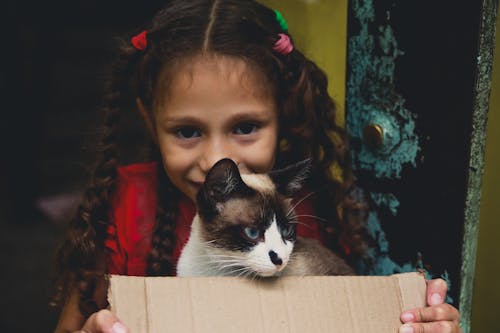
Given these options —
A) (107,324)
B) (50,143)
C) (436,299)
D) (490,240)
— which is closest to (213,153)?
(107,324)

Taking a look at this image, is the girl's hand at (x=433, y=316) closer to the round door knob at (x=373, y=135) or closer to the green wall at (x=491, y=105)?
the round door knob at (x=373, y=135)

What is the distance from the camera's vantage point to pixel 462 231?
1.30 metres

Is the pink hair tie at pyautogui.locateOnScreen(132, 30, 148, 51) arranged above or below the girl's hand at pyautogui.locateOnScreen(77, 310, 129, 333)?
above

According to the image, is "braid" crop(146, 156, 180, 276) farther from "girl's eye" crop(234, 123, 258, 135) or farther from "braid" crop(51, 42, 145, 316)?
"girl's eye" crop(234, 123, 258, 135)

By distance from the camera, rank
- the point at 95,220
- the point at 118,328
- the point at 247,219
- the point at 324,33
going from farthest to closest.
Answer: the point at 324,33 → the point at 95,220 → the point at 247,219 → the point at 118,328

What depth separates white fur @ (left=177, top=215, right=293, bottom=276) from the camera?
3.63 ft

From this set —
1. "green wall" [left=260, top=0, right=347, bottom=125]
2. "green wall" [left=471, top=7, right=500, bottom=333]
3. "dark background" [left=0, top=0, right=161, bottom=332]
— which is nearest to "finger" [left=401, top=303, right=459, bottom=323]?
"green wall" [left=471, top=7, right=500, bottom=333]

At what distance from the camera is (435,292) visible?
1.16 metres

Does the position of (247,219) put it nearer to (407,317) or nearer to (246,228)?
(246,228)

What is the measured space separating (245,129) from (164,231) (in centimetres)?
41

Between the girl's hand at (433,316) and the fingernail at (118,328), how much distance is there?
0.55 meters

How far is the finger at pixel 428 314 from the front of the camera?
3.59 ft

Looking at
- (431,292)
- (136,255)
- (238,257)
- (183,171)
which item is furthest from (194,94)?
(431,292)

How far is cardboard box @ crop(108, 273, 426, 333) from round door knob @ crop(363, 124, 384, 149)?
44cm
